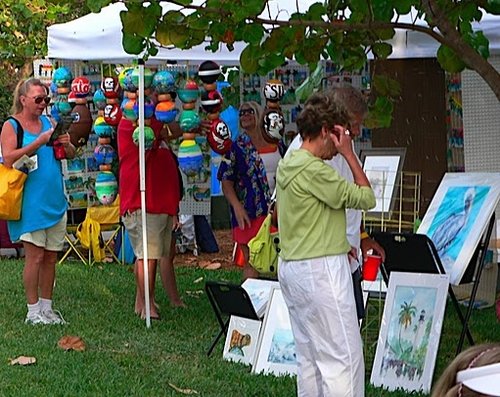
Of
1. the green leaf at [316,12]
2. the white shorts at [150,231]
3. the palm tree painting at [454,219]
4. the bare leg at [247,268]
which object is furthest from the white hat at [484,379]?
the white shorts at [150,231]

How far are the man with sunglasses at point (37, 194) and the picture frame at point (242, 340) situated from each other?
1715mm

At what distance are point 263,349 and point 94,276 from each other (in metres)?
4.31

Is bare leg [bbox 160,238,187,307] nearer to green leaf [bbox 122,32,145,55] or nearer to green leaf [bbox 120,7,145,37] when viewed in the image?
green leaf [bbox 122,32,145,55]

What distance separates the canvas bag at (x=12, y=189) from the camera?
24.6ft

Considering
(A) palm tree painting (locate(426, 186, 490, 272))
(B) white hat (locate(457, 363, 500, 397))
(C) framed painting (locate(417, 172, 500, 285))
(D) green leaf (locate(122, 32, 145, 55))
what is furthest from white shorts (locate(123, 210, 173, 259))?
(B) white hat (locate(457, 363, 500, 397))

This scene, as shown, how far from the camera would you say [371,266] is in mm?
5992

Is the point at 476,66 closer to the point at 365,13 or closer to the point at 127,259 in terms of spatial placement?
the point at 365,13

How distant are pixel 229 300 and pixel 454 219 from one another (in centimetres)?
147

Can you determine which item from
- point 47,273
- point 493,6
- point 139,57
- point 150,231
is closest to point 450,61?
point 493,6

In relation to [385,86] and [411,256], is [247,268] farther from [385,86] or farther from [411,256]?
[385,86]

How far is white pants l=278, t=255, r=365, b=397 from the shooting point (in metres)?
4.64

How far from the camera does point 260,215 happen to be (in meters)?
7.74

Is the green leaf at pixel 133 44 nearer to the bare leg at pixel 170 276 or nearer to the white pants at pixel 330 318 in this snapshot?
the white pants at pixel 330 318

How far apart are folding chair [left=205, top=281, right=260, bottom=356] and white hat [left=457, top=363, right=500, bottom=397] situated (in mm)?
4534
